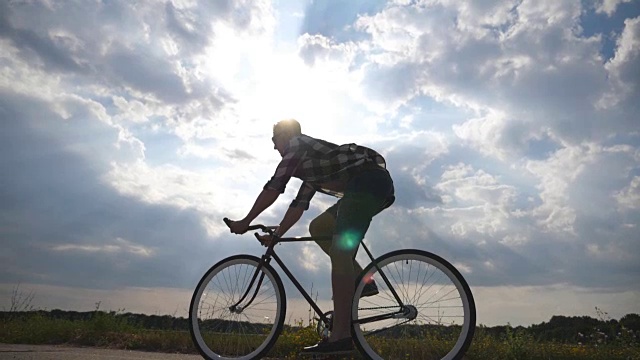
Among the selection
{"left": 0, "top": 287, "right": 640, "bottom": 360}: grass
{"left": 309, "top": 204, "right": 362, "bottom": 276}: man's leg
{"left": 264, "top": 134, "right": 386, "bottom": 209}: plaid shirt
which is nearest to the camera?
{"left": 264, "top": 134, "right": 386, "bottom": 209}: plaid shirt

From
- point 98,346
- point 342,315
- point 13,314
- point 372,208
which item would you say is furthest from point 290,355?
point 13,314

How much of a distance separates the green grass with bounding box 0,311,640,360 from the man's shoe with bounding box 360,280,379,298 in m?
0.96

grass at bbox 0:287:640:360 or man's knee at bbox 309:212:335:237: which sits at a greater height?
man's knee at bbox 309:212:335:237

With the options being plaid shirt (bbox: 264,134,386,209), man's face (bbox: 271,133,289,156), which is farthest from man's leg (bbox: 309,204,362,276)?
man's face (bbox: 271,133,289,156)

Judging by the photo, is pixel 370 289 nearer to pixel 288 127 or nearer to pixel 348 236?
pixel 348 236

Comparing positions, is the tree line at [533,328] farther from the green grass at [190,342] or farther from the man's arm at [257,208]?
the man's arm at [257,208]

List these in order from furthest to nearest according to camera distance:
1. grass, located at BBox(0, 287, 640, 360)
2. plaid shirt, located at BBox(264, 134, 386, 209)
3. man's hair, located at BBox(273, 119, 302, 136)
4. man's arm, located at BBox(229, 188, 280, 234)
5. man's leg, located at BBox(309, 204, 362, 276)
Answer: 1. grass, located at BBox(0, 287, 640, 360)
2. man's leg, located at BBox(309, 204, 362, 276)
3. man's hair, located at BBox(273, 119, 302, 136)
4. man's arm, located at BBox(229, 188, 280, 234)
5. plaid shirt, located at BBox(264, 134, 386, 209)

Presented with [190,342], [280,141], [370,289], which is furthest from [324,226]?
[190,342]

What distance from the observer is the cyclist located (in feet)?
14.9

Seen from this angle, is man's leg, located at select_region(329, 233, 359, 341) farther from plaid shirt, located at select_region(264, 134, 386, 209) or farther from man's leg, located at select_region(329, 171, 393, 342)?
plaid shirt, located at select_region(264, 134, 386, 209)

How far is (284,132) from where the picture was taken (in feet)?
16.4

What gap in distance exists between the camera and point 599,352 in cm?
718

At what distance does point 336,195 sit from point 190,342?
3443mm

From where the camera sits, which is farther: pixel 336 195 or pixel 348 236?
pixel 336 195
